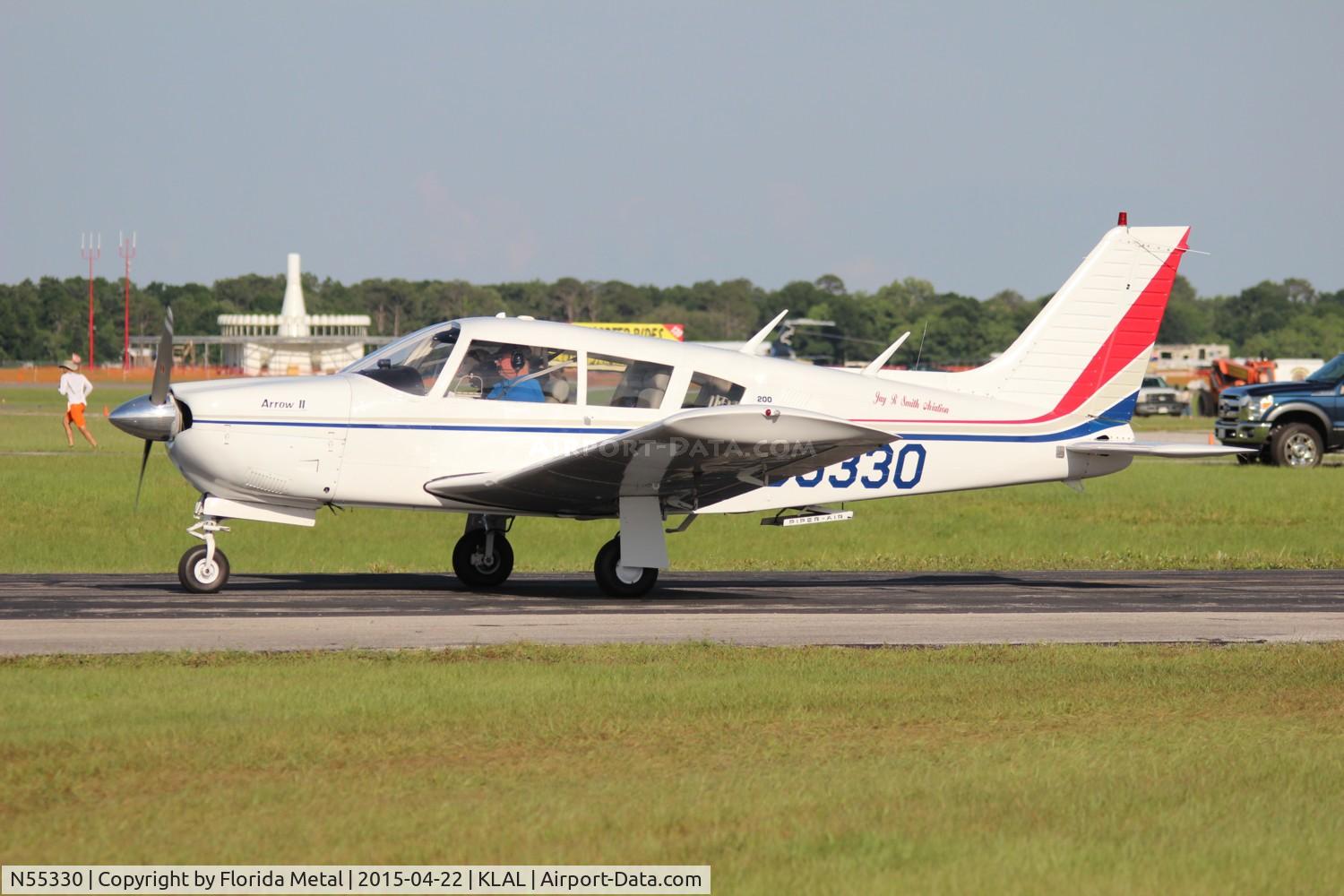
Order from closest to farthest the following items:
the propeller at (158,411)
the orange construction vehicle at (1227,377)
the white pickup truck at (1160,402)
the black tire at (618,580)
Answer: the propeller at (158,411)
the black tire at (618,580)
the orange construction vehicle at (1227,377)
the white pickup truck at (1160,402)

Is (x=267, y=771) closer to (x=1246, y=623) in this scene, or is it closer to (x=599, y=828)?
(x=599, y=828)

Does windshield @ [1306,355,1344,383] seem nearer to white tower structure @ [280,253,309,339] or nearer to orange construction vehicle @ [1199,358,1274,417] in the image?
orange construction vehicle @ [1199,358,1274,417]

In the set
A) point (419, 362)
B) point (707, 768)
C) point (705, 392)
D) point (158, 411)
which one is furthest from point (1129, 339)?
point (707, 768)

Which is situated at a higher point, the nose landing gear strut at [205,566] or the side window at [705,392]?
the side window at [705,392]

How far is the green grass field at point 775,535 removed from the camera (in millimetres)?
18672

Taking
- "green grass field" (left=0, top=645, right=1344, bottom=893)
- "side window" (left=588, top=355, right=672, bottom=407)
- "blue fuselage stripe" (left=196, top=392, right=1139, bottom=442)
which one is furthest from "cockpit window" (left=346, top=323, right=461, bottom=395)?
"green grass field" (left=0, top=645, right=1344, bottom=893)

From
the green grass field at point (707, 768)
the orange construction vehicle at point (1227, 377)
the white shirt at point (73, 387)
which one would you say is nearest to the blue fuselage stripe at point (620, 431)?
the green grass field at point (707, 768)

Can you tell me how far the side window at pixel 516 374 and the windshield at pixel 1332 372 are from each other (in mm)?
25762

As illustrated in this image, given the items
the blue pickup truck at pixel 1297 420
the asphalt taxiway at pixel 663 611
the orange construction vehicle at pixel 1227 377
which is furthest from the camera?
the orange construction vehicle at pixel 1227 377

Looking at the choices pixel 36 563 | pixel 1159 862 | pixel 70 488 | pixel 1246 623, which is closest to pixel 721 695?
pixel 1159 862

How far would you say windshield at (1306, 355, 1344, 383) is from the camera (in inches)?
1364

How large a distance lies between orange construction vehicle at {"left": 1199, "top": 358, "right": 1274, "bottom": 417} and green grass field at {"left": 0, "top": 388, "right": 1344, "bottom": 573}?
31093 millimetres

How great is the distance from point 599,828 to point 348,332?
472 feet

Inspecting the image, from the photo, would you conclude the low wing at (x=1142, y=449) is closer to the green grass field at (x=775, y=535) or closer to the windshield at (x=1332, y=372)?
the green grass field at (x=775, y=535)
